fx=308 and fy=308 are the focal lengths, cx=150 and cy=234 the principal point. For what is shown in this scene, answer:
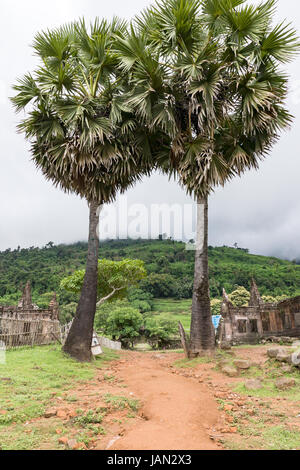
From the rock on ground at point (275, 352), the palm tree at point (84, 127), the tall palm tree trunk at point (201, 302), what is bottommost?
the rock on ground at point (275, 352)

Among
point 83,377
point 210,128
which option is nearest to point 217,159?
point 210,128

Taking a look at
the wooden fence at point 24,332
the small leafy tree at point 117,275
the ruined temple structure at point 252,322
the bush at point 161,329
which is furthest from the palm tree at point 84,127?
the bush at point 161,329

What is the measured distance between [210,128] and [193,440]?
8807 millimetres

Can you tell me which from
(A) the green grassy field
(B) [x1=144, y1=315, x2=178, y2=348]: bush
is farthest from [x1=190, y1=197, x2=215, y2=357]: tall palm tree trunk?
(A) the green grassy field

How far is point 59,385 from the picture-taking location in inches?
260

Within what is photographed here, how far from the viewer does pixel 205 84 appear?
9.41 metres

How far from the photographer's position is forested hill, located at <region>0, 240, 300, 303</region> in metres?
47.3

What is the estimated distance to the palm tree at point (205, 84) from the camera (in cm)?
927

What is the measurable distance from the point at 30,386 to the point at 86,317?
146 inches

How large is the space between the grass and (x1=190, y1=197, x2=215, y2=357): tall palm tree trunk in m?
3.13

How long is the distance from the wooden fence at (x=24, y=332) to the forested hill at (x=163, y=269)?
3081 centimetres

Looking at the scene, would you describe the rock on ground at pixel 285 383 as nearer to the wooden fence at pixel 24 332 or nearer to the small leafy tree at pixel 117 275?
the wooden fence at pixel 24 332

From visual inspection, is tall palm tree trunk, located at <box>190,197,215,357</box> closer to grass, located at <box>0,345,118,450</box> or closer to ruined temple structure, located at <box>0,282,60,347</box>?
grass, located at <box>0,345,118,450</box>

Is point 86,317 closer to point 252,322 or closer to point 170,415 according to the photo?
point 170,415
